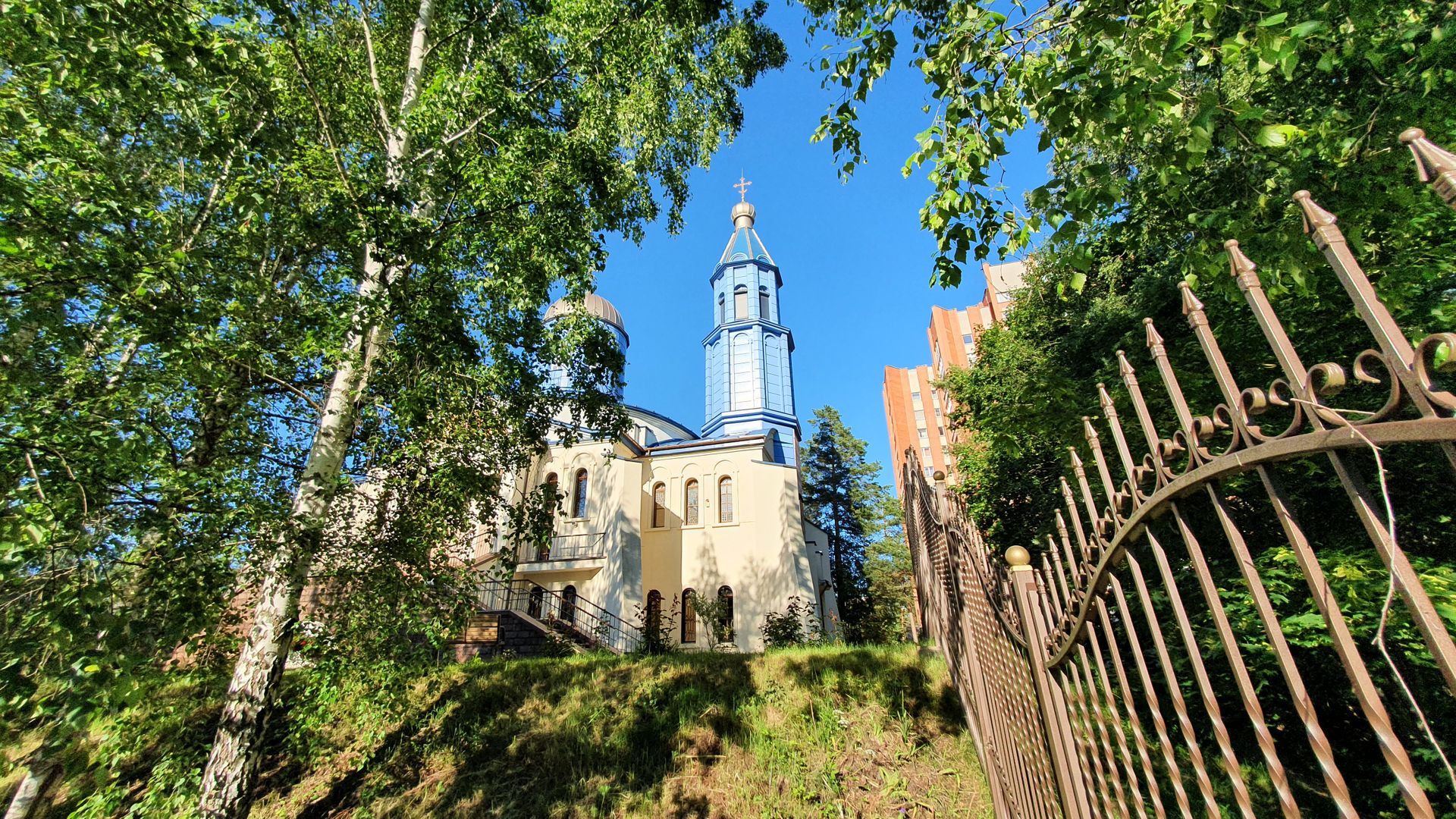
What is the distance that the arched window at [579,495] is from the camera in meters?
18.2

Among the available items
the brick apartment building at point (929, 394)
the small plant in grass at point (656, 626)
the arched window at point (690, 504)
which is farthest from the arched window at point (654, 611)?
the brick apartment building at point (929, 394)

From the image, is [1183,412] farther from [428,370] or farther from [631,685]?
[631,685]

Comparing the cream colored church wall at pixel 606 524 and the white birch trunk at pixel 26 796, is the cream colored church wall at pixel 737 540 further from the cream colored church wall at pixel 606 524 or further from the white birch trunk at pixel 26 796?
the white birch trunk at pixel 26 796

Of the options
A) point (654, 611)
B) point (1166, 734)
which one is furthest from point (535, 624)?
point (1166, 734)

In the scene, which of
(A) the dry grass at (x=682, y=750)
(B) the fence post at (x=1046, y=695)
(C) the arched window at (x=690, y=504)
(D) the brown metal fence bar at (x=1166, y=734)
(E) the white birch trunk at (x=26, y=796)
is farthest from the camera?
(C) the arched window at (x=690, y=504)

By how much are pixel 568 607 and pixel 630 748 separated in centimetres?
1172

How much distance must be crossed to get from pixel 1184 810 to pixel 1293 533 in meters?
0.68

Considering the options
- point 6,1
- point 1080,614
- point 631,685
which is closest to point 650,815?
point 631,685

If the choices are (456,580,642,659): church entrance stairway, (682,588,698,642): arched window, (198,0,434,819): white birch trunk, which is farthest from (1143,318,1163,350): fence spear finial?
(682,588,698,642): arched window

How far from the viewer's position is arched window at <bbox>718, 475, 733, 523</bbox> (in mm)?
19641

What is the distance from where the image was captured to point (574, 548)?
17.3 m

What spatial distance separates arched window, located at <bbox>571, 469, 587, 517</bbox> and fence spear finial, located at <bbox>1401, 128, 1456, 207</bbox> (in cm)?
1840

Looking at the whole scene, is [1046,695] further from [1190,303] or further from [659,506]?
[659,506]

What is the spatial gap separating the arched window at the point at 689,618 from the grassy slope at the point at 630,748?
35.0ft
